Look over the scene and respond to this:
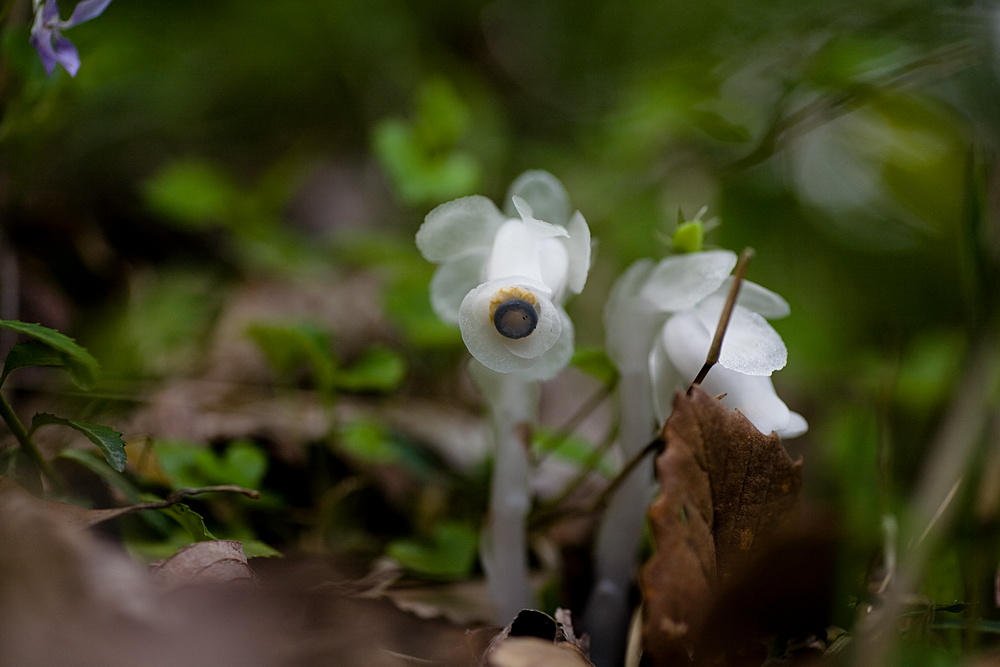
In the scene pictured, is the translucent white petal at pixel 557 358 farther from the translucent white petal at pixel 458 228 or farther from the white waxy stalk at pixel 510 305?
the translucent white petal at pixel 458 228

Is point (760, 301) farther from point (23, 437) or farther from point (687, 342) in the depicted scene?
point (23, 437)

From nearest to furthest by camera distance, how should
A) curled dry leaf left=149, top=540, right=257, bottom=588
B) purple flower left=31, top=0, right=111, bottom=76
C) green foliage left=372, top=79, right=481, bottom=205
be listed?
curled dry leaf left=149, top=540, right=257, bottom=588 < purple flower left=31, top=0, right=111, bottom=76 < green foliage left=372, top=79, right=481, bottom=205

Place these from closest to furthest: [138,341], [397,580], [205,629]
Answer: [205,629] < [397,580] < [138,341]

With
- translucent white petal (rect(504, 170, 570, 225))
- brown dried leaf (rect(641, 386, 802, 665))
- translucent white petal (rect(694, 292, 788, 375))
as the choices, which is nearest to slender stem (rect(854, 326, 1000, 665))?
brown dried leaf (rect(641, 386, 802, 665))

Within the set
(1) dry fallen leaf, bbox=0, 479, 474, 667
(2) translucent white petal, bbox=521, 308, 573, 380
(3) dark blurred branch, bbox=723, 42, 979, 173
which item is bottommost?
(1) dry fallen leaf, bbox=0, 479, 474, 667

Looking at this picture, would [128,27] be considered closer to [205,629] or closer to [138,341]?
[138,341]

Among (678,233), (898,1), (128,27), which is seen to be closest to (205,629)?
(678,233)

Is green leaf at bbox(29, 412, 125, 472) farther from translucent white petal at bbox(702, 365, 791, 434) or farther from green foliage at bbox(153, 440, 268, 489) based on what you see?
translucent white petal at bbox(702, 365, 791, 434)
